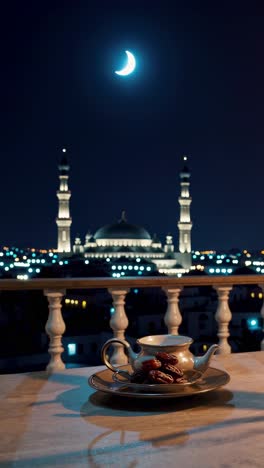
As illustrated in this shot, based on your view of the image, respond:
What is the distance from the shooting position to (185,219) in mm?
64438

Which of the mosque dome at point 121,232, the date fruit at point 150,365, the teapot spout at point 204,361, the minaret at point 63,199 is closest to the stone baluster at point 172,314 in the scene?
the teapot spout at point 204,361

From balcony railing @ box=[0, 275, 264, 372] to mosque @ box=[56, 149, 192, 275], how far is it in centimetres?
5577

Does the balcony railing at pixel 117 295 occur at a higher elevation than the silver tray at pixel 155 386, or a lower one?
higher

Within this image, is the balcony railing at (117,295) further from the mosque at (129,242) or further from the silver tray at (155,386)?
the mosque at (129,242)

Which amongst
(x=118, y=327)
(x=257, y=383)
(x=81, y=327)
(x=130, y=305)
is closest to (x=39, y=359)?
(x=81, y=327)

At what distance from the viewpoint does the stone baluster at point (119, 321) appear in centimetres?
370

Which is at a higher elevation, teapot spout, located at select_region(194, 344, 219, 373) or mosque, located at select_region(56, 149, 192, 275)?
mosque, located at select_region(56, 149, 192, 275)

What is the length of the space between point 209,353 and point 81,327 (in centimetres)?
2194

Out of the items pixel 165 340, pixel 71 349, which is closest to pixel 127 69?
pixel 71 349

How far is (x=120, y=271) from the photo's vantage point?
5697 centimetres

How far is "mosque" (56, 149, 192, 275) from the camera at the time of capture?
6081 cm

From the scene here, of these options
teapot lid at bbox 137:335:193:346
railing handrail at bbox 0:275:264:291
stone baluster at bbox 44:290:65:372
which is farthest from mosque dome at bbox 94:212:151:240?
teapot lid at bbox 137:335:193:346

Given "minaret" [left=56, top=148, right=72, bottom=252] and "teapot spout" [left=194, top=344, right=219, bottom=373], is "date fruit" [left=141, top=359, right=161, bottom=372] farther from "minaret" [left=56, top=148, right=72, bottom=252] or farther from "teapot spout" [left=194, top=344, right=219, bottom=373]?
"minaret" [left=56, top=148, right=72, bottom=252]

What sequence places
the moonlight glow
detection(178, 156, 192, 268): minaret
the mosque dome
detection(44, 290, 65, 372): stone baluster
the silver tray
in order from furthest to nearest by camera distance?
the mosque dome → detection(178, 156, 192, 268): minaret → the moonlight glow → detection(44, 290, 65, 372): stone baluster → the silver tray
